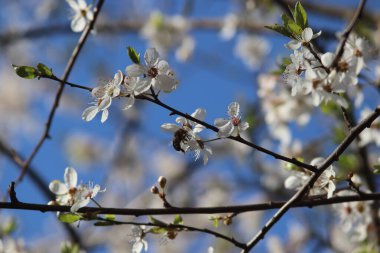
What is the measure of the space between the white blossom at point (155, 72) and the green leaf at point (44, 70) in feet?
0.68

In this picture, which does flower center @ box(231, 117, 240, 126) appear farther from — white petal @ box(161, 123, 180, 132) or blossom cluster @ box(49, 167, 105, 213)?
blossom cluster @ box(49, 167, 105, 213)

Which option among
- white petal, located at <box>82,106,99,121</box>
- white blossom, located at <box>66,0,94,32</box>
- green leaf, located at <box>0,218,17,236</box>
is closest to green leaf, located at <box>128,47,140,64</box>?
white petal, located at <box>82,106,99,121</box>

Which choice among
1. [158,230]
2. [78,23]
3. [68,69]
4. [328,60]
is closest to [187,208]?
[158,230]

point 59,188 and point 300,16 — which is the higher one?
point 300,16

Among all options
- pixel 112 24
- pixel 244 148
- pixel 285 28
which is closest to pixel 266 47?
pixel 244 148

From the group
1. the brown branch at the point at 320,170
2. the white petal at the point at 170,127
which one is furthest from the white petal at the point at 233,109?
the brown branch at the point at 320,170

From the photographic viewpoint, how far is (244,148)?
229 inches

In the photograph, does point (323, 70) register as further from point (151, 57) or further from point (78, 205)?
point (78, 205)

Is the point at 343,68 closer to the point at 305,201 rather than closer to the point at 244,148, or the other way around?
the point at 305,201

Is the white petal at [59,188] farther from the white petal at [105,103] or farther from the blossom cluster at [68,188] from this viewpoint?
the white petal at [105,103]

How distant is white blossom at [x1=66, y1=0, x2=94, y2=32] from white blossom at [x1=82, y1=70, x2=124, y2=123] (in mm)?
728

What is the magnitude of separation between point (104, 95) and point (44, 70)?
164 millimetres

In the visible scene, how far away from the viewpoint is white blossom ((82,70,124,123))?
4.29 ft

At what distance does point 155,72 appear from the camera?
4.37 feet
